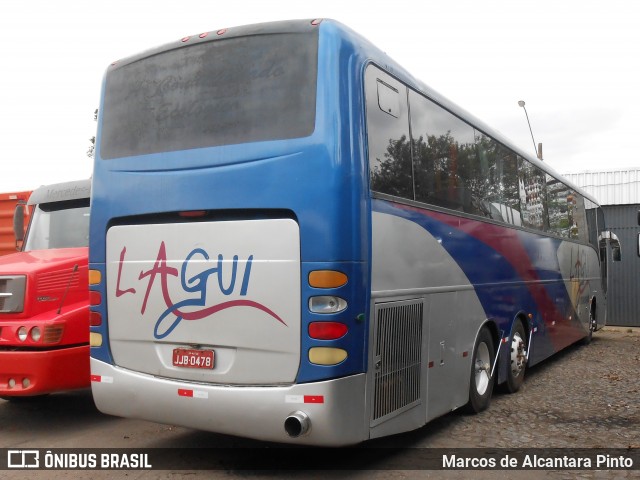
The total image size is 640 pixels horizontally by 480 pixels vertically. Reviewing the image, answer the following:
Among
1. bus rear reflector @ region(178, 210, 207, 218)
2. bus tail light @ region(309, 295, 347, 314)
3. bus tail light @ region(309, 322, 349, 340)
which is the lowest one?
bus tail light @ region(309, 322, 349, 340)

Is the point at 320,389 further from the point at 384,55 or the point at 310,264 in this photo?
the point at 384,55

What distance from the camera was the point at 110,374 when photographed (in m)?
5.56

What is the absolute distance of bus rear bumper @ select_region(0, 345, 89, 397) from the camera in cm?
643

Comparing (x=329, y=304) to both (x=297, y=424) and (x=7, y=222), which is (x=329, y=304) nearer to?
(x=297, y=424)

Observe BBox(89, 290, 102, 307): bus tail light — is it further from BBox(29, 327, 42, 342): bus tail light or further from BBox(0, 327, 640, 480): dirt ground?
BBox(0, 327, 640, 480): dirt ground

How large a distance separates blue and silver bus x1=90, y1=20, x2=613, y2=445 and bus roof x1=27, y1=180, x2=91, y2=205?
7.16ft

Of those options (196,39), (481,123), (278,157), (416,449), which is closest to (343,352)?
(278,157)

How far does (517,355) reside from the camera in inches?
345

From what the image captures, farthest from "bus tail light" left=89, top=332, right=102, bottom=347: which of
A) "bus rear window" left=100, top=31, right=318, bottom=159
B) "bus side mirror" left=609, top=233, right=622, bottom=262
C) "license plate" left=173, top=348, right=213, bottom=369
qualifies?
"bus side mirror" left=609, top=233, right=622, bottom=262

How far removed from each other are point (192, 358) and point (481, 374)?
154 inches

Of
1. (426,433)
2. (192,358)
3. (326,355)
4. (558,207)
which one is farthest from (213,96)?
(558,207)

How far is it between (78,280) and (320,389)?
3.60m

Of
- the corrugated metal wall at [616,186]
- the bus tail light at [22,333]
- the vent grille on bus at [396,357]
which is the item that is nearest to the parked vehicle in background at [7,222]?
the bus tail light at [22,333]

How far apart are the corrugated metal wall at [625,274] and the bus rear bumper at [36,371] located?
17.9 m
